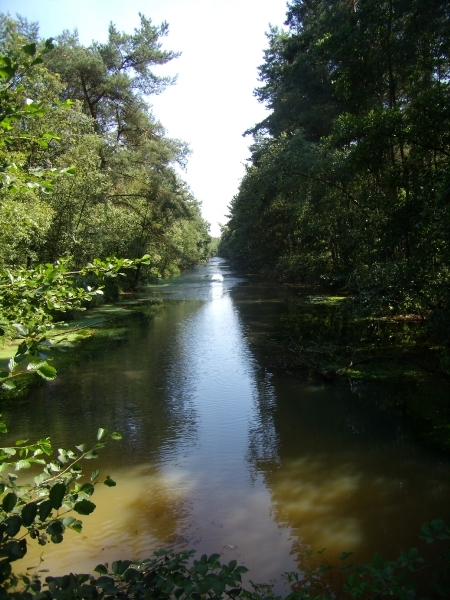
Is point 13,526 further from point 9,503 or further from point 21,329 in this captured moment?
point 21,329

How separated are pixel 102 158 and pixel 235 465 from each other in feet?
73.6

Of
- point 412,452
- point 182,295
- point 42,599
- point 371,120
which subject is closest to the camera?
point 42,599

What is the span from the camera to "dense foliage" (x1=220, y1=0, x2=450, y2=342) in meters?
10.9

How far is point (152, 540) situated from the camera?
567 centimetres

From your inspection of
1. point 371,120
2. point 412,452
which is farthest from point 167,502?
point 371,120

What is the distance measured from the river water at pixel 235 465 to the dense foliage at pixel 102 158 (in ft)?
20.7

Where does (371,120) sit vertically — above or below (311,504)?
above

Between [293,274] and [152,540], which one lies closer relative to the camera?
[152,540]

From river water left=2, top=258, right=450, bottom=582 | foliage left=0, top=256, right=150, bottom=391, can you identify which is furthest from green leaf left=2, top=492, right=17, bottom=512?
river water left=2, top=258, right=450, bottom=582

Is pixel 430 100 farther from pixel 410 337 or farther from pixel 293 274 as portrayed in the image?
pixel 293 274

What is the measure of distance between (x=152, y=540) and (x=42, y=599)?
14.2ft

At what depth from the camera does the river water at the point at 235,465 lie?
5613 millimetres

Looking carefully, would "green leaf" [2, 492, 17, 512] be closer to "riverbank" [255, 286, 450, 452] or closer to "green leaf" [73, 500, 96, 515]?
"green leaf" [73, 500, 96, 515]

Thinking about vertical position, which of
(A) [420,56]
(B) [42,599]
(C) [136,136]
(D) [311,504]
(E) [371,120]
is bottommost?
(D) [311,504]
